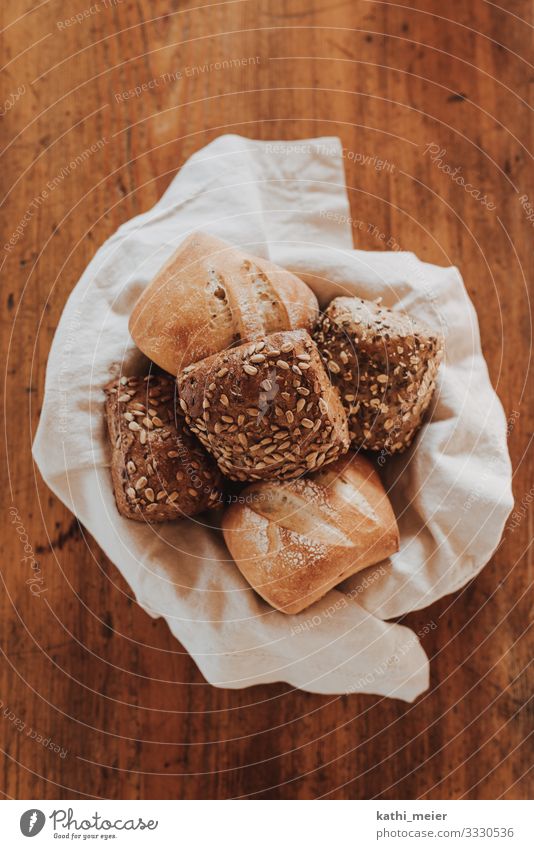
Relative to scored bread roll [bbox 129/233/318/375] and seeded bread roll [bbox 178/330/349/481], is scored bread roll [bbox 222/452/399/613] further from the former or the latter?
scored bread roll [bbox 129/233/318/375]

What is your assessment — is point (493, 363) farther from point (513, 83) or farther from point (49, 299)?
point (49, 299)

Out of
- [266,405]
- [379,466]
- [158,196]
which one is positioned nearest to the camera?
[266,405]

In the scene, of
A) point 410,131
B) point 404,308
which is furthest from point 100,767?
point 410,131

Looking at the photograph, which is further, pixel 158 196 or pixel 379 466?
pixel 158 196
